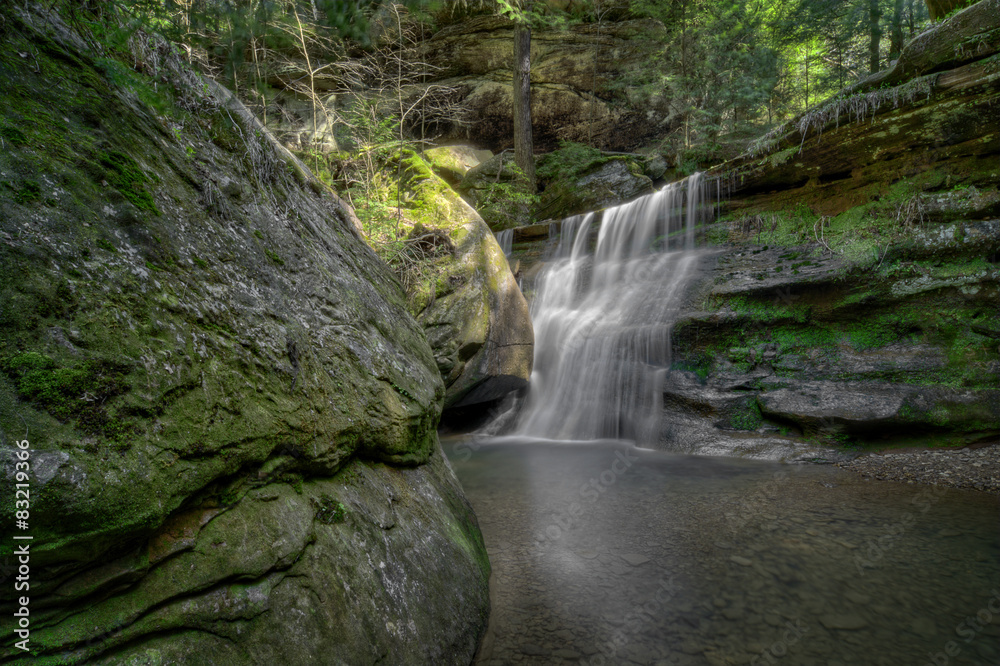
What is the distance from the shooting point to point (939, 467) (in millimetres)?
4672

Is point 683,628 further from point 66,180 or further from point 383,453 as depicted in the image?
point 66,180

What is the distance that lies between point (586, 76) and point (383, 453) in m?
20.1

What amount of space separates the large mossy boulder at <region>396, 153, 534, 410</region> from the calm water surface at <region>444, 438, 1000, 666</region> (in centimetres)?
210

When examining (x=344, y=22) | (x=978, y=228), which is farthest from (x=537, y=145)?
(x=344, y=22)

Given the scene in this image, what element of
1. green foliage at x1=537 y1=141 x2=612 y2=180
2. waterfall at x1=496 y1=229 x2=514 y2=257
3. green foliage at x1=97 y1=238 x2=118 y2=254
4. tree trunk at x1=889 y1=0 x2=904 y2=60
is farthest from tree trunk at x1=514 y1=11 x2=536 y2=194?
green foliage at x1=97 y1=238 x2=118 y2=254

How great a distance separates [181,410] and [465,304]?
5236mm

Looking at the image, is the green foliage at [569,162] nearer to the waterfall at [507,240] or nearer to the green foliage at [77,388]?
the waterfall at [507,240]

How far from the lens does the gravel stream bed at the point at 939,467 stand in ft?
14.4

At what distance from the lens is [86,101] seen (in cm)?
174

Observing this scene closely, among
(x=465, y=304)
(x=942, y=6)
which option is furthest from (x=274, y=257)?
(x=942, y=6)

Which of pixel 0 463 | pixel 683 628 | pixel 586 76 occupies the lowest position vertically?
pixel 683 628

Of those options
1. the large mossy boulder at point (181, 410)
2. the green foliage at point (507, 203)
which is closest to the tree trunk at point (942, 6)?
the green foliage at point (507, 203)

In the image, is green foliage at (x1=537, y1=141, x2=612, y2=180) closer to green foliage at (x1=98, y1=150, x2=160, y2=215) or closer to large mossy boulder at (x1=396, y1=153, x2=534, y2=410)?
large mossy boulder at (x1=396, y1=153, x2=534, y2=410)

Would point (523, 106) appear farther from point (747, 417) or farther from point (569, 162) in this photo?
point (747, 417)
